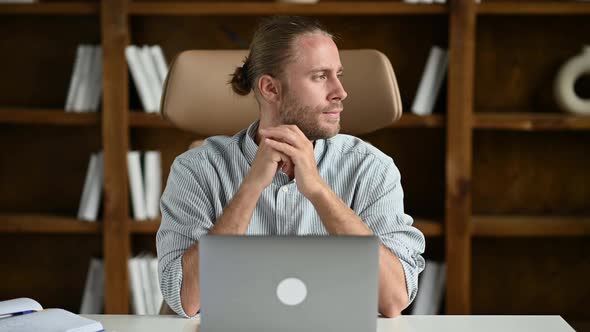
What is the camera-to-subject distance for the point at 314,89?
1720 mm

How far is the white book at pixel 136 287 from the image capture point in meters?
2.62

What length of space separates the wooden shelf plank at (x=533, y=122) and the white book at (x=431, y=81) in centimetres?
16

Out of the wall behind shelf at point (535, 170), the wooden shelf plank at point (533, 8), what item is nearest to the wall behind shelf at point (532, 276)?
the wall behind shelf at point (535, 170)

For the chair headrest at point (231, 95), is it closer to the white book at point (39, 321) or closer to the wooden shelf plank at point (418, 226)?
the white book at point (39, 321)

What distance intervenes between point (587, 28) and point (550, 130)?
1.26 feet

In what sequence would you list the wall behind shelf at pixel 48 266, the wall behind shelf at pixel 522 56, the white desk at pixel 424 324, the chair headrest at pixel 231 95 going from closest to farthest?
the white desk at pixel 424 324 → the chair headrest at pixel 231 95 → the wall behind shelf at pixel 522 56 → the wall behind shelf at pixel 48 266

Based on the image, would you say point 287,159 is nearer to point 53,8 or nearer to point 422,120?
point 422,120

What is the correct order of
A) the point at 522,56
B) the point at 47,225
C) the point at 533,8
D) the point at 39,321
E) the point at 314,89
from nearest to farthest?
the point at 39,321 → the point at 314,89 → the point at 533,8 → the point at 47,225 → the point at 522,56

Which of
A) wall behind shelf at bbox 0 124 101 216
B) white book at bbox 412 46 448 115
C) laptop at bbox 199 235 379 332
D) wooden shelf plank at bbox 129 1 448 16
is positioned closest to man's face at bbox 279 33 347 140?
laptop at bbox 199 235 379 332

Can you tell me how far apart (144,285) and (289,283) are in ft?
5.47

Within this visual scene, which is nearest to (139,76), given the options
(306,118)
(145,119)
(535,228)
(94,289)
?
(145,119)

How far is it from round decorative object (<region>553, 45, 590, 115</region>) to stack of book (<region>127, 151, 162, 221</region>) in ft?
4.53

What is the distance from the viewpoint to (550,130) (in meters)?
2.79

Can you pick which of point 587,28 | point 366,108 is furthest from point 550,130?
point 366,108
